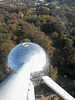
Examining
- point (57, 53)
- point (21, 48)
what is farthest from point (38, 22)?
point (21, 48)

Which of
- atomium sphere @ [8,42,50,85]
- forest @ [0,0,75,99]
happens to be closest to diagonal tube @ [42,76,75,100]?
atomium sphere @ [8,42,50,85]

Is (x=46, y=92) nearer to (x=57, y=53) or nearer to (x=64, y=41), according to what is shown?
(x=57, y=53)

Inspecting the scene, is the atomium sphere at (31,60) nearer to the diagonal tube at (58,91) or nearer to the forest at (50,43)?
the diagonal tube at (58,91)

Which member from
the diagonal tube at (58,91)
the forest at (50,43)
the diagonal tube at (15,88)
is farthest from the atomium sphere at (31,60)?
the forest at (50,43)

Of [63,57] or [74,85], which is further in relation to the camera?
[63,57]

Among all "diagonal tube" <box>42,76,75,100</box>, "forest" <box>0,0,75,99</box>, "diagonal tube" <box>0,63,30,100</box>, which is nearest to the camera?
"diagonal tube" <box>0,63,30,100</box>

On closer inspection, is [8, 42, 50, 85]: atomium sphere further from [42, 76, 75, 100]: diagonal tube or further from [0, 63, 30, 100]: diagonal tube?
[0, 63, 30, 100]: diagonal tube

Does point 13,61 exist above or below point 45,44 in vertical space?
above

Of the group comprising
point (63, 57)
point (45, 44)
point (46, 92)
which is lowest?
point (46, 92)
